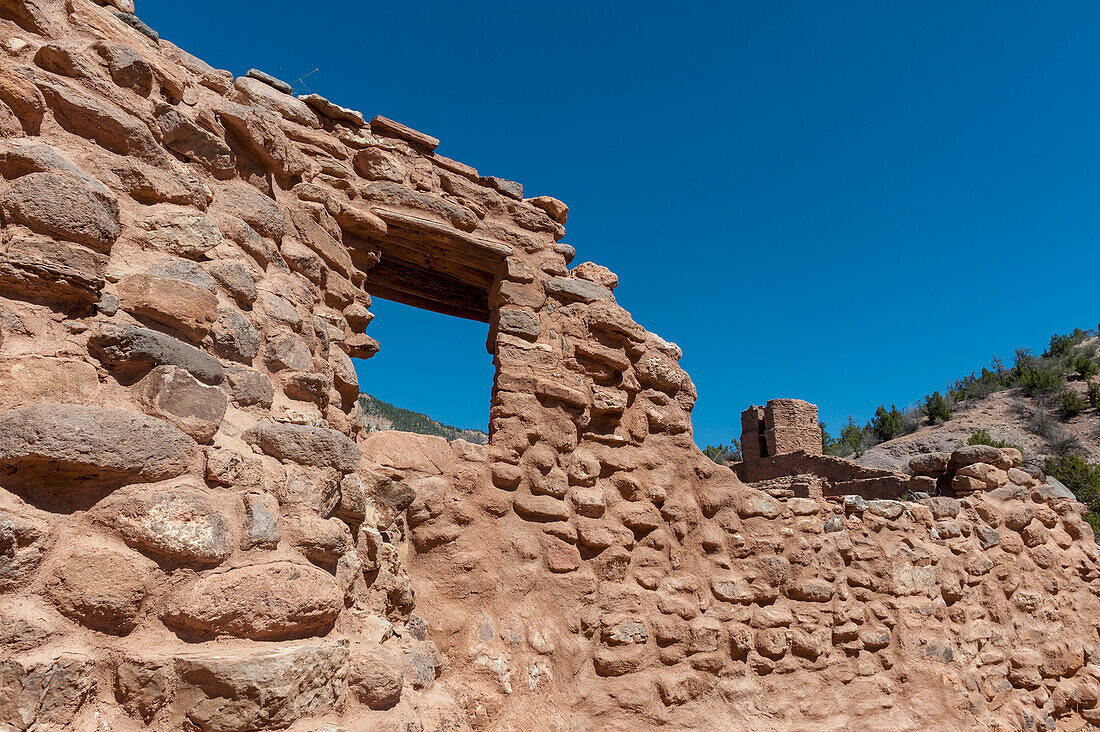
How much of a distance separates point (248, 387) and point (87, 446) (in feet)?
1.88

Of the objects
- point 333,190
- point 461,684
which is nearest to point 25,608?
point 461,684

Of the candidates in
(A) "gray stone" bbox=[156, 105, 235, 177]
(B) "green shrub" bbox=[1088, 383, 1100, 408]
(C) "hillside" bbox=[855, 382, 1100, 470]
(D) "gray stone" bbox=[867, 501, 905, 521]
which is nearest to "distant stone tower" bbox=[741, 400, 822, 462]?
(C) "hillside" bbox=[855, 382, 1100, 470]

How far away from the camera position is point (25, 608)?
4.14 ft

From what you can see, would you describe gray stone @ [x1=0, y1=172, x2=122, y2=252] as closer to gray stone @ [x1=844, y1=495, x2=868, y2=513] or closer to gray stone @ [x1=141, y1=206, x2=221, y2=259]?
gray stone @ [x1=141, y1=206, x2=221, y2=259]

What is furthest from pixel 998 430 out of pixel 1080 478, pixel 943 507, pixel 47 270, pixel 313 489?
pixel 47 270

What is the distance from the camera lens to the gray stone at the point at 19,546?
1.25m

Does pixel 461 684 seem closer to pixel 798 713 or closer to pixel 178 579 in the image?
pixel 178 579

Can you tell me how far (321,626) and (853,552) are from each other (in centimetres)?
321

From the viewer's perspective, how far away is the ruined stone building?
141 cm

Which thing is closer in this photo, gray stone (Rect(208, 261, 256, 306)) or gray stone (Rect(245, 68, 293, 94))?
gray stone (Rect(208, 261, 256, 306))

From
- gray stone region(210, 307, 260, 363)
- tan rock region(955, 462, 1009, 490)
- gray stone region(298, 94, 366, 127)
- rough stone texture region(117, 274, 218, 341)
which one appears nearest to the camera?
rough stone texture region(117, 274, 218, 341)

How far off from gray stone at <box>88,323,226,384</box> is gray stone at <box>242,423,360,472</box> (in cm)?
23

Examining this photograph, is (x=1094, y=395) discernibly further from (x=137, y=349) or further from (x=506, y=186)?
(x=137, y=349)

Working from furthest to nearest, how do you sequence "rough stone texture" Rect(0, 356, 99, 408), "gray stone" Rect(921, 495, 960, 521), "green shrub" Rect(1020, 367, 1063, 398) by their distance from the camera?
"green shrub" Rect(1020, 367, 1063, 398) → "gray stone" Rect(921, 495, 960, 521) → "rough stone texture" Rect(0, 356, 99, 408)
